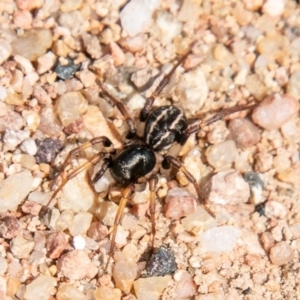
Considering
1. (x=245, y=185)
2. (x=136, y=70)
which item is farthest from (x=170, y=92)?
(x=245, y=185)

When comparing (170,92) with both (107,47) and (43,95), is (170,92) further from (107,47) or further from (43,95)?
(43,95)

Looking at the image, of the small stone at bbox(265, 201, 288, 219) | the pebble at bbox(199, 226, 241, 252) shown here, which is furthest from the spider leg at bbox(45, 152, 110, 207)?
the small stone at bbox(265, 201, 288, 219)

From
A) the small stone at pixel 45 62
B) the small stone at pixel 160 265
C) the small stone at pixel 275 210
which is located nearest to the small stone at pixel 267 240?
the small stone at pixel 275 210

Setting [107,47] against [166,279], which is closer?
[166,279]

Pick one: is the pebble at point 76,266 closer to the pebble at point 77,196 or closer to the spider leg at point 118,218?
the spider leg at point 118,218

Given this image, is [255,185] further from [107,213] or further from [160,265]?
[107,213]
